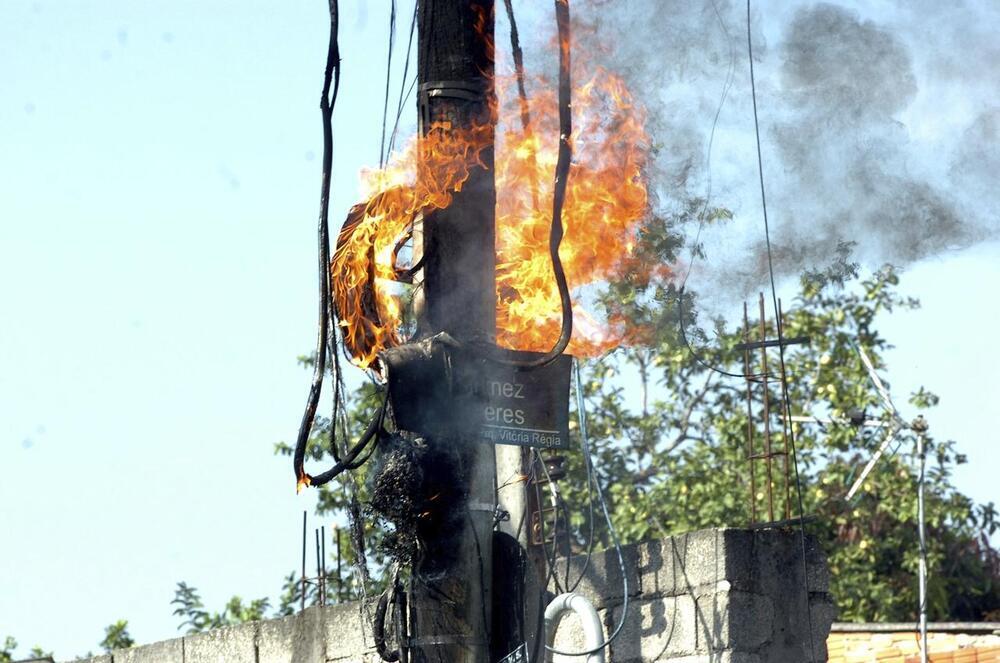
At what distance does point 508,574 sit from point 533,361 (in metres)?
0.97

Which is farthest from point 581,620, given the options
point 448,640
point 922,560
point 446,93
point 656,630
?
point 922,560

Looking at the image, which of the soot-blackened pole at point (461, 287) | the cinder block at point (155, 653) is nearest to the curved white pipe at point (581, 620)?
the soot-blackened pole at point (461, 287)

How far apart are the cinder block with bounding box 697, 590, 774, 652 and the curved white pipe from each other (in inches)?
23.9

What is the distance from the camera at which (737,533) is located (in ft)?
32.1

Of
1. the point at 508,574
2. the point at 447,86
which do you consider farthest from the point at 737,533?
the point at 447,86

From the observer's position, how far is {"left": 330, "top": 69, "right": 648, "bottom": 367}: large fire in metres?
8.21

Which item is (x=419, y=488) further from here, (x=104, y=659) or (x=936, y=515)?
(x=936, y=515)

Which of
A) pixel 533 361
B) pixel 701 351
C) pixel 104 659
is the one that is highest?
pixel 701 351

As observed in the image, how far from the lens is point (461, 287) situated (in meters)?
7.45

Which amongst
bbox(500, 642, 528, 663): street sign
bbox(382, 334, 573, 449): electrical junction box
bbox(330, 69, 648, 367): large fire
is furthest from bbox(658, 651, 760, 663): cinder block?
Answer: bbox(382, 334, 573, 449): electrical junction box

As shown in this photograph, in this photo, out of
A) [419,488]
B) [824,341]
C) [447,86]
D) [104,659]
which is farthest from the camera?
[824,341]

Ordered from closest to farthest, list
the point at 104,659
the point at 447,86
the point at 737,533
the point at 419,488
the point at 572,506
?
the point at 419,488 < the point at 447,86 < the point at 737,533 < the point at 104,659 < the point at 572,506

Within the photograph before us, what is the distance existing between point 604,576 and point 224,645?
428 centimetres

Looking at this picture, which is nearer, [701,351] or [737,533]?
[737,533]
